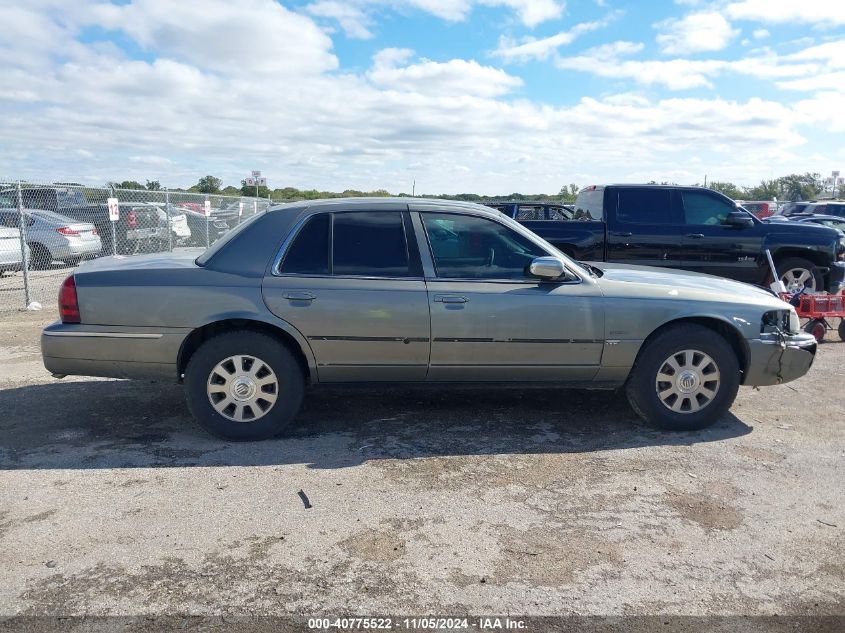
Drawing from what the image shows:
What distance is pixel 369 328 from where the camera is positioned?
4.88 metres

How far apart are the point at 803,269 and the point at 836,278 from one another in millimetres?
416

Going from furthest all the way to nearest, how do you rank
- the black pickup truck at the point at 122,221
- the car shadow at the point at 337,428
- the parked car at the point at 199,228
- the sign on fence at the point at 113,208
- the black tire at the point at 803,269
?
the parked car at the point at 199,228 < the black pickup truck at the point at 122,221 < the sign on fence at the point at 113,208 < the black tire at the point at 803,269 < the car shadow at the point at 337,428

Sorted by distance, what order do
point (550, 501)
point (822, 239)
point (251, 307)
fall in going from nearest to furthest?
point (550, 501)
point (251, 307)
point (822, 239)

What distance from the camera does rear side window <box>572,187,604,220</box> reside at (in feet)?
32.9

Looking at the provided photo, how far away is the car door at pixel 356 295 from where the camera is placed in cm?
485

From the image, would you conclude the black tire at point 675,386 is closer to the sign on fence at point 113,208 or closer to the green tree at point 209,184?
the sign on fence at point 113,208

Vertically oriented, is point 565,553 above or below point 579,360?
below

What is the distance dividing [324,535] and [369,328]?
64.4 inches

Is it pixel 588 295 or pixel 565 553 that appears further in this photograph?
pixel 588 295

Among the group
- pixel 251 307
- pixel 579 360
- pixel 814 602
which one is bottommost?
pixel 814 602

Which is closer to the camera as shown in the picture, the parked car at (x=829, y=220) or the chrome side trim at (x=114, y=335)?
the chrome side trim at (x=114, y=335)

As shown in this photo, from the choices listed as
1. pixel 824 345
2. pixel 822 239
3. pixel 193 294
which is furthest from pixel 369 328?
pixel 822 239

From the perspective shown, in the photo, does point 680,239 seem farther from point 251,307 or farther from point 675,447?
point 251,307

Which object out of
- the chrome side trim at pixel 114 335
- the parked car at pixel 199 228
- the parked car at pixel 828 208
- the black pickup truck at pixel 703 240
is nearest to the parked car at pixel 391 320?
the chrome side trim at pixel 114 335
